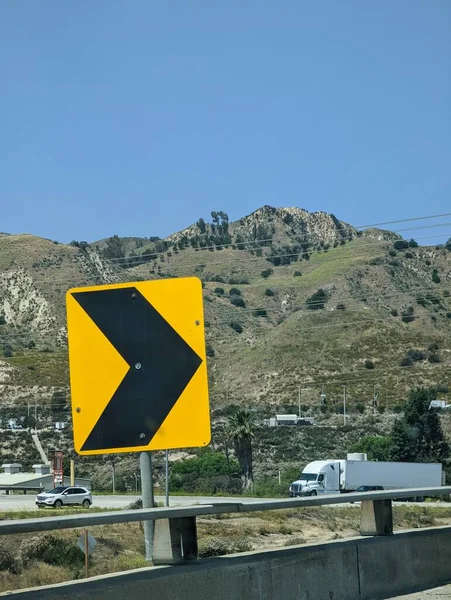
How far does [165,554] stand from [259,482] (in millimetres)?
69841

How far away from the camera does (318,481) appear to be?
2544 inches

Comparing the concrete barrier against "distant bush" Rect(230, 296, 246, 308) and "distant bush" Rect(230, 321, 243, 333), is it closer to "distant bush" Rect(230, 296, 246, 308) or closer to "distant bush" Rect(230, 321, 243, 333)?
"distant bush" Rect(230, 321, 243, 333)

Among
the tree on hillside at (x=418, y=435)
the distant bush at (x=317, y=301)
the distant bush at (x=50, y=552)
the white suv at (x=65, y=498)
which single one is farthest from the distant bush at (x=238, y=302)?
the distant bush at (x=50, y=552)

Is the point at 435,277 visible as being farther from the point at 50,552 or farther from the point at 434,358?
the point at 50,552

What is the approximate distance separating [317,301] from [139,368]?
501ft

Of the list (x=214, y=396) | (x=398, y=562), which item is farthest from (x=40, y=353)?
(x=398, y=562)

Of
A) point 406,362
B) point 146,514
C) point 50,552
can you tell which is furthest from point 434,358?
point 146,514

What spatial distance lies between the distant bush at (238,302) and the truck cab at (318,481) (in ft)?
329

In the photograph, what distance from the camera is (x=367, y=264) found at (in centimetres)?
16975

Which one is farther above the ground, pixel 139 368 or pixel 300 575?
pixel 139 368

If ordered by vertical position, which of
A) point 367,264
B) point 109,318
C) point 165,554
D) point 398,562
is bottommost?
point 398,562

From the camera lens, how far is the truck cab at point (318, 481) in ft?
210

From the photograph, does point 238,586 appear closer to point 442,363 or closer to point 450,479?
point 450,479

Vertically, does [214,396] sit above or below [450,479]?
above
